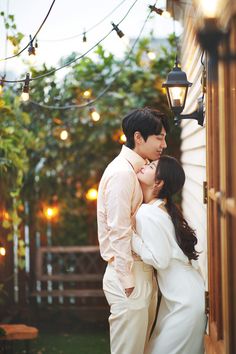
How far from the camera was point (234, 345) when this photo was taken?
238 cm

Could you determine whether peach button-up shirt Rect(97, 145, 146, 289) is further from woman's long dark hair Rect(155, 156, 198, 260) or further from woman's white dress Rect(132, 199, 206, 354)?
woman's long dark hair Rect(155, 156, 198, 260)

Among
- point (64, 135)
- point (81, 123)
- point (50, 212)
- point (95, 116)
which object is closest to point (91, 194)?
point (50, 212)

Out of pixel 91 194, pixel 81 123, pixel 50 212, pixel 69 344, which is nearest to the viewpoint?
pixel 69 344

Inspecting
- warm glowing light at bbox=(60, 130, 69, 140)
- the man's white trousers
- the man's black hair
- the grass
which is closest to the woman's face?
the man's black hair

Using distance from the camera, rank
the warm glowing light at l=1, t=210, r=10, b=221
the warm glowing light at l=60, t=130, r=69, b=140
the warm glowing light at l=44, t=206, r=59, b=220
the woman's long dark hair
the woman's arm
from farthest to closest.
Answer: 1. the warm glowing light at l=44, t=206, r=59, b=220
2. the warm glowing light at l=60, t=130, r=69, b=140
3. the warm glowing light at l=1, t=210, r=10, b=221
4. the woman's long dark hair
5. the woman's arm

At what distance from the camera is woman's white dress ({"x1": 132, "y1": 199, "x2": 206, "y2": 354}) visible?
147 inches

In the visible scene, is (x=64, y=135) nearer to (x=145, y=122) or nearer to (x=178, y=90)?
(x=178, y=90)

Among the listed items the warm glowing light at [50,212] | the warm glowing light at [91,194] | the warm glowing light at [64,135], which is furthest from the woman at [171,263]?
the warm glowing light at [91,194]

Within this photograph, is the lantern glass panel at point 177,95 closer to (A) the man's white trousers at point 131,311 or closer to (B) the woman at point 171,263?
(B) the woman at point 171,263

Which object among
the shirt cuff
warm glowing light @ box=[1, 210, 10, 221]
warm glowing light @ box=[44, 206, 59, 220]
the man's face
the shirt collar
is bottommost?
warm glowing light @ box=[44, 206, 59, 220]

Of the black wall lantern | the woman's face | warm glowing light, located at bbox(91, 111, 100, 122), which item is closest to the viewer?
the woman's face

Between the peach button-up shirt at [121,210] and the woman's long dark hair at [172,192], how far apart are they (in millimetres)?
200

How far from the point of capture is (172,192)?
3916 millimetres

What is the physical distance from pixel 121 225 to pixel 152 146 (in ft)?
2.18
